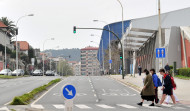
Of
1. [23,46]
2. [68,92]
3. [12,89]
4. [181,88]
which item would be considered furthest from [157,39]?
[23,46]

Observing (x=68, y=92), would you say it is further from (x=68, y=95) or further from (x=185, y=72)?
(x=185, y=72)

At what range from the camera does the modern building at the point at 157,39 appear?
2500 inches

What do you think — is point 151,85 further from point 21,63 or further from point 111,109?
point 21,63

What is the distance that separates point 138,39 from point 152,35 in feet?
22.9

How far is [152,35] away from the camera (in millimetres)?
76688

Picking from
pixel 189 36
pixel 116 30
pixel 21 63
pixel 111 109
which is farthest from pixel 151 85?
pixel 21 63

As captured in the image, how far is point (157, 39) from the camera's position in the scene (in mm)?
72375

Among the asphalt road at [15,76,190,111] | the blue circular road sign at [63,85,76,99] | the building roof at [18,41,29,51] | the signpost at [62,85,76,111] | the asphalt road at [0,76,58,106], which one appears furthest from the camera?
the building roof at [18,41,29,51]

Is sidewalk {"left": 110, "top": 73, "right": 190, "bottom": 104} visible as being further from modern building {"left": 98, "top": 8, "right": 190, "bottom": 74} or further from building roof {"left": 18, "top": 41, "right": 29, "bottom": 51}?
building roof {"left": 18, "top": 41, "right": 29, "bottom": 51}

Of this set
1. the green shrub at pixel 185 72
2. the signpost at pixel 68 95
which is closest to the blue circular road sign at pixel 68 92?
the signpost at pixel 68 95

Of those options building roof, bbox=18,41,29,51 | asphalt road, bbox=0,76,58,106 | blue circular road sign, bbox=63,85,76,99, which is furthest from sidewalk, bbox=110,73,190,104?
building roof, bbox=18,41,29,51

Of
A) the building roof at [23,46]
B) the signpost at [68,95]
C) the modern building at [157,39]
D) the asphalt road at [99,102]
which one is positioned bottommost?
the asphalt road at [99,102]

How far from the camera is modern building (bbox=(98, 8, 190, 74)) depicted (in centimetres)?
6351

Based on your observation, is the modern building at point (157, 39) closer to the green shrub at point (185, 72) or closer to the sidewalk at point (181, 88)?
the green shrub at point (185, 72)
